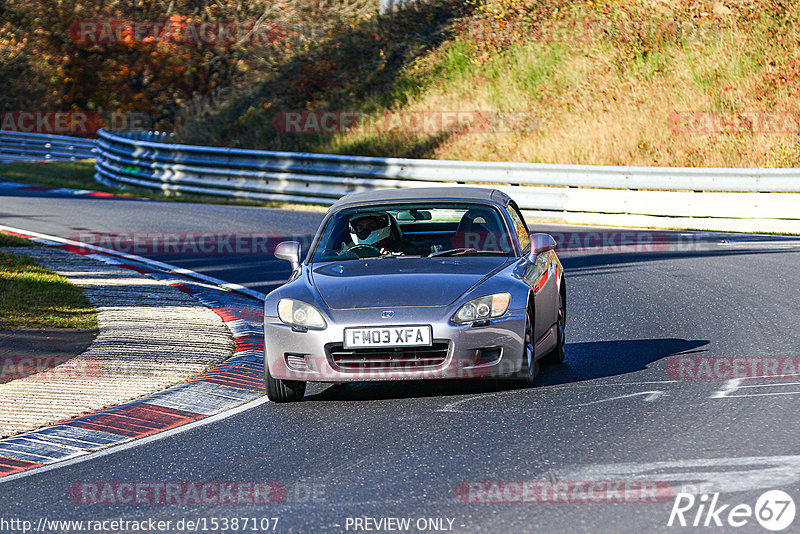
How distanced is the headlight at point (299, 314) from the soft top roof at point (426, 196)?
→ 1.48 m

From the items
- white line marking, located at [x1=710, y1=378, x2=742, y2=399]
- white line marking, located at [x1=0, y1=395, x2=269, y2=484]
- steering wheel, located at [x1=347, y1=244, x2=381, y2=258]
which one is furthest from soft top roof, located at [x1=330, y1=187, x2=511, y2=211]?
white line marking, located at [x1=710, y1=378, x2=742, y2=399]

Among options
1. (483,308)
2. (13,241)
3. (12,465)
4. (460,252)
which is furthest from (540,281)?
(13,241)

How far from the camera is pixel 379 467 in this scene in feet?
20.2

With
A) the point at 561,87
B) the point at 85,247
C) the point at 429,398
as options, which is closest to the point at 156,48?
the point at 561,87

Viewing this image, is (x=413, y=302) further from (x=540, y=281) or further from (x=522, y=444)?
(x=522, y=444)

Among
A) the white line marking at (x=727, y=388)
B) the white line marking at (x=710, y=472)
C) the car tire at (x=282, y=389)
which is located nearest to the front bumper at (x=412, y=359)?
the car tire at (x=282, y=389)

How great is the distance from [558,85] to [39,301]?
20.4 metres

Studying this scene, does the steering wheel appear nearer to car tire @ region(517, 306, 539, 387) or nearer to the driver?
the driver

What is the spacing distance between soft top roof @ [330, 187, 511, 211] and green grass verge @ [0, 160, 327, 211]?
48.5ft

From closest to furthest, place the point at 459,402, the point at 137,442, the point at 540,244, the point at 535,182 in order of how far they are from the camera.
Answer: the point at 137,442 < the point at 459,402 < the point at 540,244 < the point at 535,182

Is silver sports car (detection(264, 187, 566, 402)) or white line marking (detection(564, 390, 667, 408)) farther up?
silver sports car (detection(264, 187, 566, 402))

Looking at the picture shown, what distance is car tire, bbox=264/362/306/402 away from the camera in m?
8.06

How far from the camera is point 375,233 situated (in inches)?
358

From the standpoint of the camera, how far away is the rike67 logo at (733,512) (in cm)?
488
